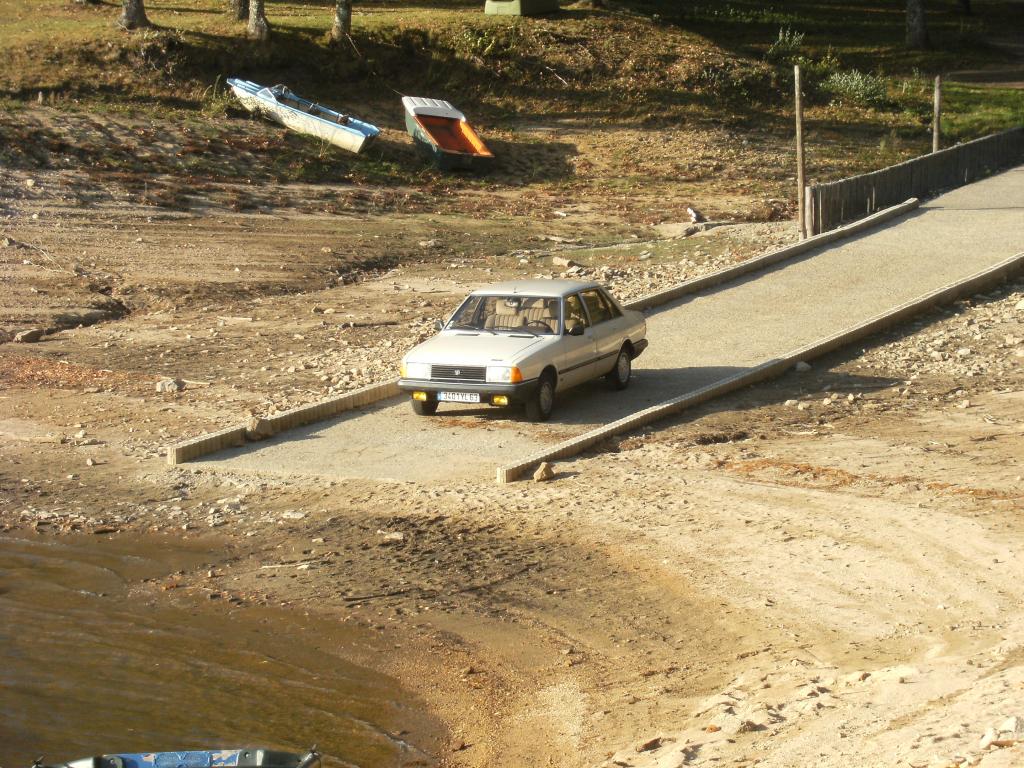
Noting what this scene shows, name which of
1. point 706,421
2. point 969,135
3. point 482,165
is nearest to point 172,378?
point 706,421

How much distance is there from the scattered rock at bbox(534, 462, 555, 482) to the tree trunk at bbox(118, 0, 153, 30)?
2794 cm

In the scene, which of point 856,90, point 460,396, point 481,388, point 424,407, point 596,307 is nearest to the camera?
point 481,388

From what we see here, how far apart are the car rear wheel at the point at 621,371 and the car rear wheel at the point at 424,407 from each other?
2.35 metres

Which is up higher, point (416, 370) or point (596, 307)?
point (596, 307)

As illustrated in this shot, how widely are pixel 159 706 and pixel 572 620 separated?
310 cm

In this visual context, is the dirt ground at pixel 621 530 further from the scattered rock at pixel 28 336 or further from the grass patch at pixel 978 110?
the grass patch at pixel 978 110

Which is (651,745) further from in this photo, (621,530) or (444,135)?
(444,135)

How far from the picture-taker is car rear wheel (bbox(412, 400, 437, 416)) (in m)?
16.3

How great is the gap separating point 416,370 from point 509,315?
4.71ft

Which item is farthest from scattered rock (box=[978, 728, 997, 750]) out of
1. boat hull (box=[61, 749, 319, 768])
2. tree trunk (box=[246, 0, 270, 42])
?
tree trunk (box=[246, 0, 270, 42])

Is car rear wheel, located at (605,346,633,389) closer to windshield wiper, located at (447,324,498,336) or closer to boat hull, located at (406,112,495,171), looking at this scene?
windshield wiper, located at (447,324,498,336)

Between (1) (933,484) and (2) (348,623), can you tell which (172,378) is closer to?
(2) (348,623)

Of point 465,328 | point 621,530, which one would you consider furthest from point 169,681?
point 465,328

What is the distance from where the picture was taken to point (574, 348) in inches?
647
